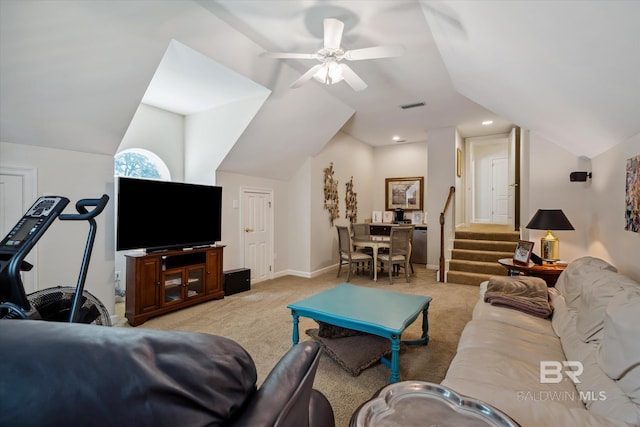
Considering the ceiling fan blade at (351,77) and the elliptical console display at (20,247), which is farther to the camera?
the ceiling fan blade at (351,77)

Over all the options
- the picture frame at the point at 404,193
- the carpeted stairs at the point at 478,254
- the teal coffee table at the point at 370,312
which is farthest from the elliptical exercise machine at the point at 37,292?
the picture frame at the point at 404,193

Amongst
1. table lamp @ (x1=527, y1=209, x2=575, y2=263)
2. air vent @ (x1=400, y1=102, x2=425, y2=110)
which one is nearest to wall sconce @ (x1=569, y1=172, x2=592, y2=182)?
table lamp @ (x1=527, y1=209, x2=575, y2=263)

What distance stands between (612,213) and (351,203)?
4489mm

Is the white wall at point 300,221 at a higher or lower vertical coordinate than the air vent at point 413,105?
lower

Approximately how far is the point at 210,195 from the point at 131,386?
375 cm

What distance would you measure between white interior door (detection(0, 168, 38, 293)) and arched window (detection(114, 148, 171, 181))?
1.33 metres

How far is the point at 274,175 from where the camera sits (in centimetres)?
526

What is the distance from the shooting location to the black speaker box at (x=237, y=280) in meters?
4.21

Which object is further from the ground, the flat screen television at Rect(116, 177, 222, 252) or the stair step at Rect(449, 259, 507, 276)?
the flat screen television at Rect(116, 177, 222, 252)

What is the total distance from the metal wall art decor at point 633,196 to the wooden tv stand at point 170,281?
410 centimetres

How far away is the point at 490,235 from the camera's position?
17.9ft

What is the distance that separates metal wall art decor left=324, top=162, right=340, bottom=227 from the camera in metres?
5.94

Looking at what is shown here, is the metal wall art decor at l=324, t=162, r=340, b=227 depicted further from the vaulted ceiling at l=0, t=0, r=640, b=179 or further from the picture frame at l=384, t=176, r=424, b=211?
the vaulted ceiling at l=0, t=0, r=640, b=179

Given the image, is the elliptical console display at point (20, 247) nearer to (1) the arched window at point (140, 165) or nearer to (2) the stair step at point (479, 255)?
(1) the arched window at point (140, 165)
